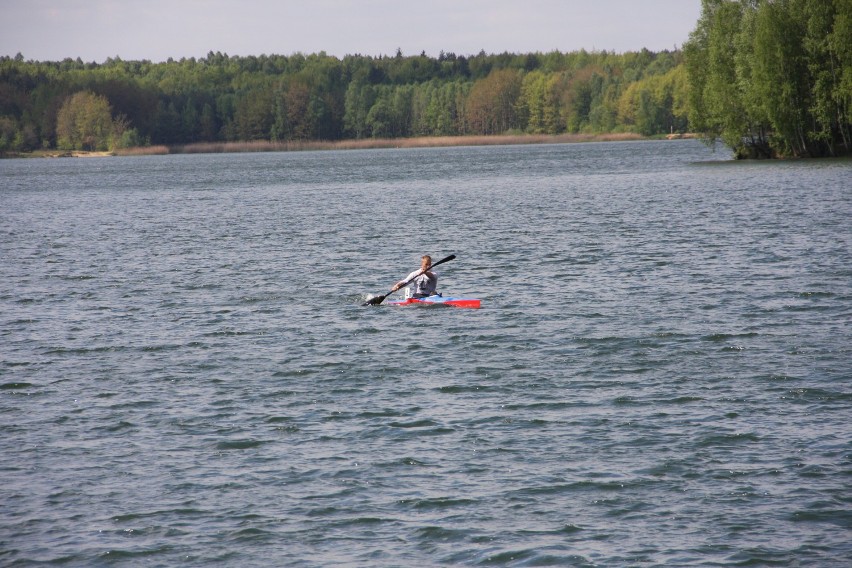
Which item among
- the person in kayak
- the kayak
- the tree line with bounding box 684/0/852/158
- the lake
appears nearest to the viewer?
the lake

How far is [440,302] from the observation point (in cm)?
2892

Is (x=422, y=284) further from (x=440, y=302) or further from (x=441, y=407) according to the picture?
(x=441, y=407)

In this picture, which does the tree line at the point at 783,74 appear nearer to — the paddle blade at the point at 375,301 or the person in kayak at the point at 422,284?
the person in kayak at the point at 422,284

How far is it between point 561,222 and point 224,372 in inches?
1278

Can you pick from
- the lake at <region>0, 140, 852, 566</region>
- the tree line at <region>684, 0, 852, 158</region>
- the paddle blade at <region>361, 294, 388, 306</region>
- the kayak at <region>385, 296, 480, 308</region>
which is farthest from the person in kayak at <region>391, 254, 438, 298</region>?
the tree line at <region>684, 0, 852, 158</region>

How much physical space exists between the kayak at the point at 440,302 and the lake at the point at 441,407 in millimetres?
391

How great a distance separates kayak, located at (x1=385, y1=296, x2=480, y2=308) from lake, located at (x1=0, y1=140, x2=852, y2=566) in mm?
391

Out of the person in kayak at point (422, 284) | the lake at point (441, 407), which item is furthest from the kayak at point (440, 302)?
the lake at point (441, 407)

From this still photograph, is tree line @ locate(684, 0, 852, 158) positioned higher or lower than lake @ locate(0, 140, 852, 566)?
higher

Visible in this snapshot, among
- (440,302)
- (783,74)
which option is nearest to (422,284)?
(440,302)

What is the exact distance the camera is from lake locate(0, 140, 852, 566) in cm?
1316

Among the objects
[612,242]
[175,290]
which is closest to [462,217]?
[612,242]

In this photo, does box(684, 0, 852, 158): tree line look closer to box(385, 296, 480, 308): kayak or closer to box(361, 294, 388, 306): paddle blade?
box(385, 296, 480, 308): kayak

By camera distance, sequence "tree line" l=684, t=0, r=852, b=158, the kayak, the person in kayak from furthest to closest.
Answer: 1. "tree line" l=684, t=0, r=852, b=158
2. the person in kayak
3. the kayak
